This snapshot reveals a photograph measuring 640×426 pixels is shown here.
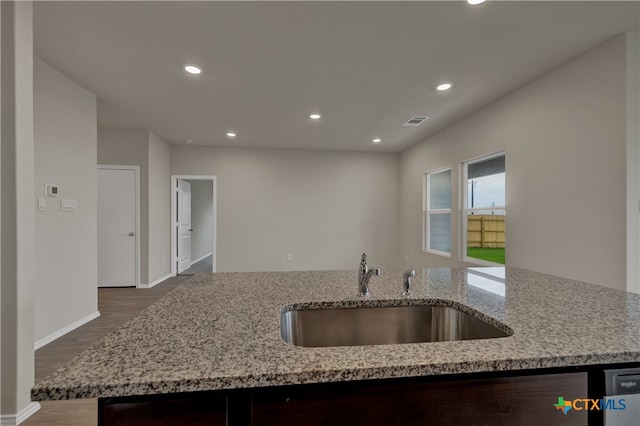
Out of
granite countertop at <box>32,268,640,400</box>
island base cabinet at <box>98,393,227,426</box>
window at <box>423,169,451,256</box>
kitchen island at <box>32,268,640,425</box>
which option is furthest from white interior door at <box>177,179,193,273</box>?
island base cabinet at <box>98,393,227,426</box>

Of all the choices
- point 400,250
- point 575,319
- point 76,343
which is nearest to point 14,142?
point 76,343

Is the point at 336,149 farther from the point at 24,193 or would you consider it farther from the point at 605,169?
the point at 24,193

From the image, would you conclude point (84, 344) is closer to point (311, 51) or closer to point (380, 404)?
point (380, 404)

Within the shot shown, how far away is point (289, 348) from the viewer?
0.68m

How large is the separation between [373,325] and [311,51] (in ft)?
7.00

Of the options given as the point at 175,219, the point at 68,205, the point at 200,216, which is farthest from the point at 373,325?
the point at 200,216

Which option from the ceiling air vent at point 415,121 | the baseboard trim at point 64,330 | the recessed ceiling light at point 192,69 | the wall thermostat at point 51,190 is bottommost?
the baseboard trim at point 64,330

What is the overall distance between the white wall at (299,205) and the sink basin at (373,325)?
15.0 ft

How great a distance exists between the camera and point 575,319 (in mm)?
875

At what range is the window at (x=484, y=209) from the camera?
3404mm

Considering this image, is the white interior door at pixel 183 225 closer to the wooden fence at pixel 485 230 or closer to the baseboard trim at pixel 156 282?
the baseboard trim at pixel 156 282

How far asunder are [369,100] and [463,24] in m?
1.35

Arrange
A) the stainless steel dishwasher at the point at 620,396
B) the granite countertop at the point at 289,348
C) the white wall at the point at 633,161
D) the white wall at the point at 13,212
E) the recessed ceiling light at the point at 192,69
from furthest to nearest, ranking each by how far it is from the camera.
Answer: the recessed ceiling light at the point at 192,69, the white wall at the point at 633,161, the white wall at the point at 13,212, the stainless steel dishwasher at the point at 620,396, the granite countertop at the point at 289,348

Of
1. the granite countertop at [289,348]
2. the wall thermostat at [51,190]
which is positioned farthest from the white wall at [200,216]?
the granite countertop at [289,348]
